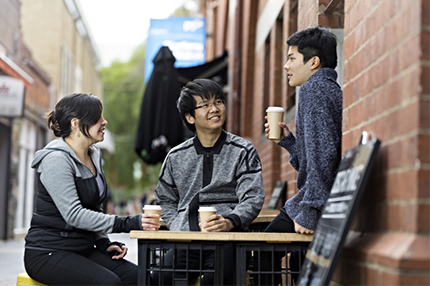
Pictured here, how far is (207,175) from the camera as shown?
411cm

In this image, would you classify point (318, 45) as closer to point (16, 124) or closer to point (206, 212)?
point (206, 212)

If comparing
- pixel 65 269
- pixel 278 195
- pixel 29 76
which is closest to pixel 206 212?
pixel 65 269

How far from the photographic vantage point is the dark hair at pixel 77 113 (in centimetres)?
413

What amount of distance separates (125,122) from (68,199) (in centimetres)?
4359

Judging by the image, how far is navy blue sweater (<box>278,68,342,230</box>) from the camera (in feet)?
11.3

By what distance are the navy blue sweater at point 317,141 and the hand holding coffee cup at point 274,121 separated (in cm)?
23

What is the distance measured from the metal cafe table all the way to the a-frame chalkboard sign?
28cm

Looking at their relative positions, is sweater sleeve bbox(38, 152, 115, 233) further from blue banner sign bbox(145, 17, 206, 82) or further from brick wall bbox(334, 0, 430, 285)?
blue banner sign bbox(145, 17, 206, 82)

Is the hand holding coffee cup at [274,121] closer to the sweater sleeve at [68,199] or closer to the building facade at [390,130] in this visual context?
the building facade at [390,130]

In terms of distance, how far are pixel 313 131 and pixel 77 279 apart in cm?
149

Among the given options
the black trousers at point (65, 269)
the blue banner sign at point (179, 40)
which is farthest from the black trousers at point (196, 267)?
the blue banner sign at point (179, 40)

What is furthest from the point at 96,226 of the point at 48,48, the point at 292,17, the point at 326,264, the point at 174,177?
the point at 48,48

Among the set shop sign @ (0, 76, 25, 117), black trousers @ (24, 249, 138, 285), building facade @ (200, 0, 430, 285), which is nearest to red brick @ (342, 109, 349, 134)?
building facade @ (200, 0, 430, 285)

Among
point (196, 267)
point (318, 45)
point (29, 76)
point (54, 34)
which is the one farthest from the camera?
point (54, 34)
